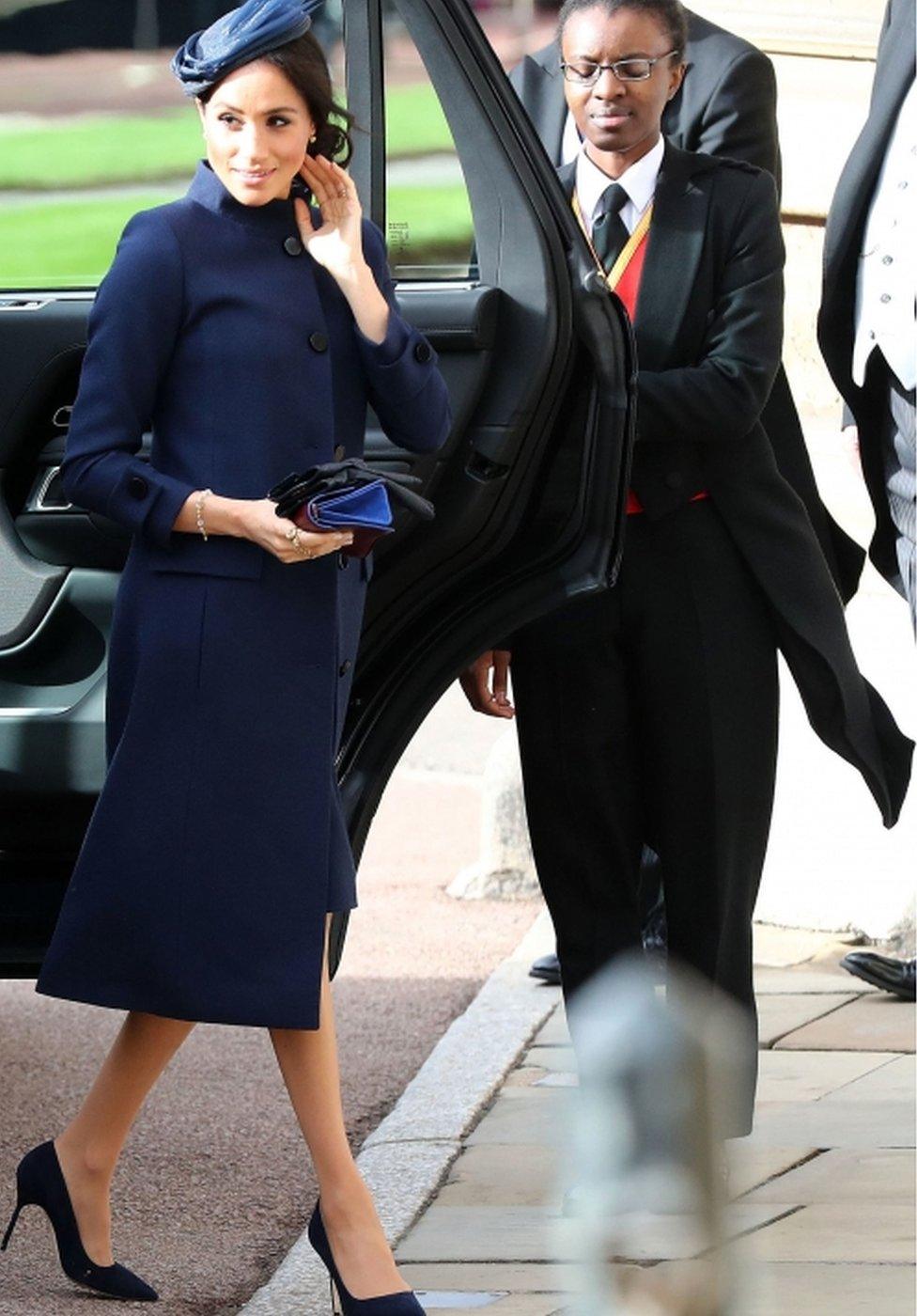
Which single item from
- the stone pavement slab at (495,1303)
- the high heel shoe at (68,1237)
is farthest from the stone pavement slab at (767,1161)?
the high heel shoe at (68,1237)

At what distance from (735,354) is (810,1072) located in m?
1.60

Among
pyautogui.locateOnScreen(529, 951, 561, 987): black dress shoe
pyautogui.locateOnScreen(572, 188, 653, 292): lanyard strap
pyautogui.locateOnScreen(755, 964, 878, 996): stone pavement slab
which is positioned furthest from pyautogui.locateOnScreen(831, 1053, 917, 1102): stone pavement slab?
pyautogui.locateOnScreen(572, 188, 653, 292): lanyard strap

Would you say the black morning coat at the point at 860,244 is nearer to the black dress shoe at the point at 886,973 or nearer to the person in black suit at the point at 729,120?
Result: the person in black suit at the point at 729,120

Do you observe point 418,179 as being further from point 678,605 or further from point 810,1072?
point 810,1072

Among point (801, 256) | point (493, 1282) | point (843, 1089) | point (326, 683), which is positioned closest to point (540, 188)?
point (326, 683)

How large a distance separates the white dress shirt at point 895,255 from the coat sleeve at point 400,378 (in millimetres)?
1222

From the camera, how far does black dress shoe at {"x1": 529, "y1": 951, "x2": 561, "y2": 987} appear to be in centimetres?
531

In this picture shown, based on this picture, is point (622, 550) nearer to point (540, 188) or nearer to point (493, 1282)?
point (540, 188)

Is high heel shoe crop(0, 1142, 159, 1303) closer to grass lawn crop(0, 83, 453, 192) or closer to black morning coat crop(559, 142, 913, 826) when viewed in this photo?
black morning coat crop(559, 142, 913, 826)

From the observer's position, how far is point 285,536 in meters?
3.02

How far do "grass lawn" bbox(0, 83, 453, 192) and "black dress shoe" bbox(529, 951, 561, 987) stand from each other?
6.13ft

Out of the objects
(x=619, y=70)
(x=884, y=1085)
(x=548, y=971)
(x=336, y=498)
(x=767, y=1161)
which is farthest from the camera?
(x=548, y=971)

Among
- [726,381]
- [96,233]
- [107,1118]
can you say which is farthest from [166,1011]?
[96,233]

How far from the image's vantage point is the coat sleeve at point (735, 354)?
11.9ft
